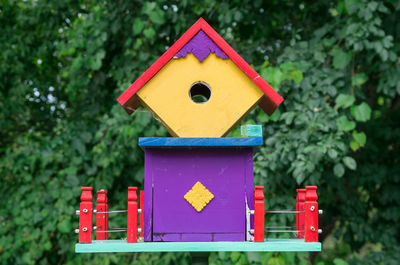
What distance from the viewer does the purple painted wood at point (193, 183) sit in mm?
2498

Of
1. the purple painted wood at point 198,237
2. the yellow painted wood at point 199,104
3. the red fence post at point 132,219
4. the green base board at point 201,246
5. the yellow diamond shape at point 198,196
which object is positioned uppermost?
the yellow painted wood at point 199,104

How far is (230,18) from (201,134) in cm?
247

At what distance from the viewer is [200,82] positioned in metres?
2.69

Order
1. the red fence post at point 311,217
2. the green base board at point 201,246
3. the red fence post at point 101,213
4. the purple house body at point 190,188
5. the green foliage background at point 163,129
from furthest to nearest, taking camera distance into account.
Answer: the green foliage background at point 163,129 < the red fence post at point 101,213 < the purple house body at point 190,188 < the red fence post at point 311,217 < the green base board at point 201,246

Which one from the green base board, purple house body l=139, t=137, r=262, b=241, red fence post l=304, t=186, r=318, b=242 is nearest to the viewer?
the green base board

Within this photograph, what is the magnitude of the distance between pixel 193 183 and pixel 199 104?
421 millimetres

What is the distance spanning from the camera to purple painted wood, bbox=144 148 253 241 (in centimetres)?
250

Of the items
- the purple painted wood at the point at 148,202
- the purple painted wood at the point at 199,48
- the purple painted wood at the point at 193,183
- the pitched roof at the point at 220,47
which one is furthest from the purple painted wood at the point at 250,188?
the purple painted wood at the point at 199,48

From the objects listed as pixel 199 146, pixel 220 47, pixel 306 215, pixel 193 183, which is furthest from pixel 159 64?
pixel 306 215

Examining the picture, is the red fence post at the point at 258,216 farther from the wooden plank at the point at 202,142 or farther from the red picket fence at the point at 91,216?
the red picket fence at the point at 91,216

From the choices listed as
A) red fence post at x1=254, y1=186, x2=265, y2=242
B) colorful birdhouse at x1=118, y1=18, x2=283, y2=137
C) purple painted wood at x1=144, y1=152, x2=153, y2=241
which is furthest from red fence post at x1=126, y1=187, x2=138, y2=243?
red fence post at x1=254, y1=186, x2=265, y2=242

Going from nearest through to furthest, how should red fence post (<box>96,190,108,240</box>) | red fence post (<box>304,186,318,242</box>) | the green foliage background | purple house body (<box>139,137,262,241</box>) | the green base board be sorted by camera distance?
the green base board
red fence post (<box>304,186,318,242</box>)
purple house body (<box>139,137,262,241</box>)
red fence post (<box>96,190,108,240</box>)
the green foliage background

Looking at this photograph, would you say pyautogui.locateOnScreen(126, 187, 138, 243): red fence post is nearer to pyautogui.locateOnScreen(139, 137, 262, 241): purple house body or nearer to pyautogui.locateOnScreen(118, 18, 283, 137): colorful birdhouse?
pyautogui.locateOnScreen(139, 137, 262, 241): purple house body

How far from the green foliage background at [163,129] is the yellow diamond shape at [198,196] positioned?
1.80 m
